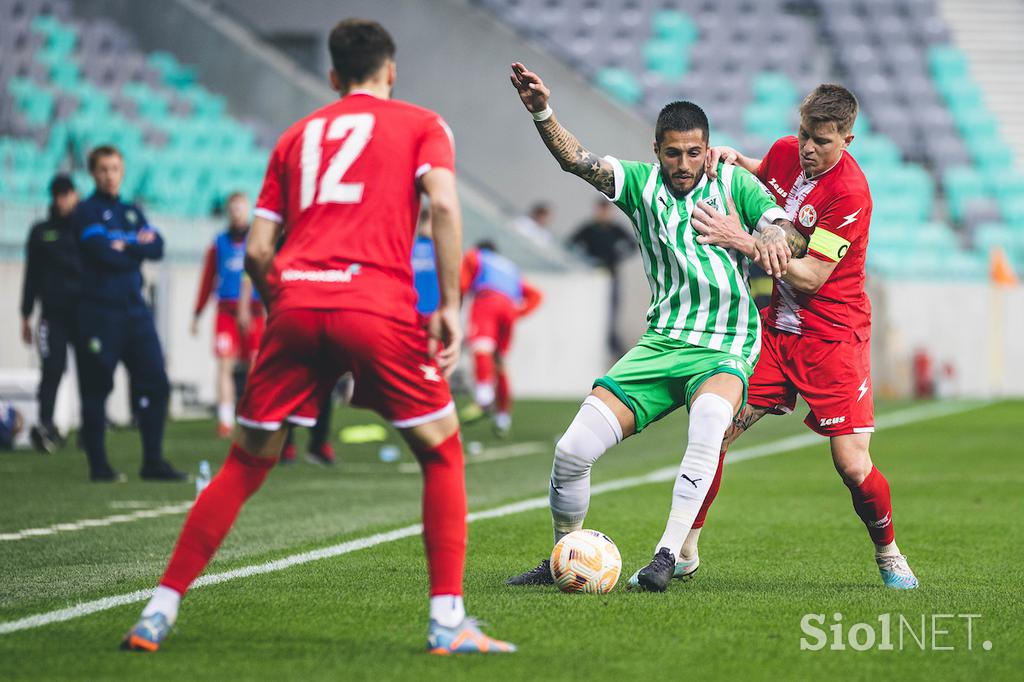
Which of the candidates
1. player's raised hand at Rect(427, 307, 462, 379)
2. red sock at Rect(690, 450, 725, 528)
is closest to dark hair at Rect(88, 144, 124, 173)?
red sock at Rect(690, 450, 725, 528)

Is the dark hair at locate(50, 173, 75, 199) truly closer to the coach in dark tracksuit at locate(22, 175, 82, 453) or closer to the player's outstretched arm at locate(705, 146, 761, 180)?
the coach in dark tracksuit at locate(22, 175, 82, 453)

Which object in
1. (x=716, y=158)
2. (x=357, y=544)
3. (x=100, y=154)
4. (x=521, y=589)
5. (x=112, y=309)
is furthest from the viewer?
(x=112, y=309)

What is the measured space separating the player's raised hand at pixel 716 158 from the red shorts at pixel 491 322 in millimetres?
9107

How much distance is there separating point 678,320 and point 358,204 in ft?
6.02

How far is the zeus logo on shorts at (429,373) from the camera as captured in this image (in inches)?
178

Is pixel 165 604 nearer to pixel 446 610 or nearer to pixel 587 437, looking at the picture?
A: pixel 446 610

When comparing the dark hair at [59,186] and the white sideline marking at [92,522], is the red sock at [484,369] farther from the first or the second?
the white sideline marking at [92,522]

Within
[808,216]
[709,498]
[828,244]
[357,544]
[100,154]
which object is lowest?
[357,544]

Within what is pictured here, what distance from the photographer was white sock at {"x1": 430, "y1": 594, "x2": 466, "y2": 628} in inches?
177

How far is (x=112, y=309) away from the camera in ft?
32.6

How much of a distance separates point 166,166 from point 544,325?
18.4 ft

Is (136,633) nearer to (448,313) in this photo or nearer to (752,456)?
(448,313)

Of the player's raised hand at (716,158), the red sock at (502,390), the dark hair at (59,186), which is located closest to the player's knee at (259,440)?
the player's raised hand at (716,158)

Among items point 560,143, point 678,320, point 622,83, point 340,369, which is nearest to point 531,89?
point 560,143
